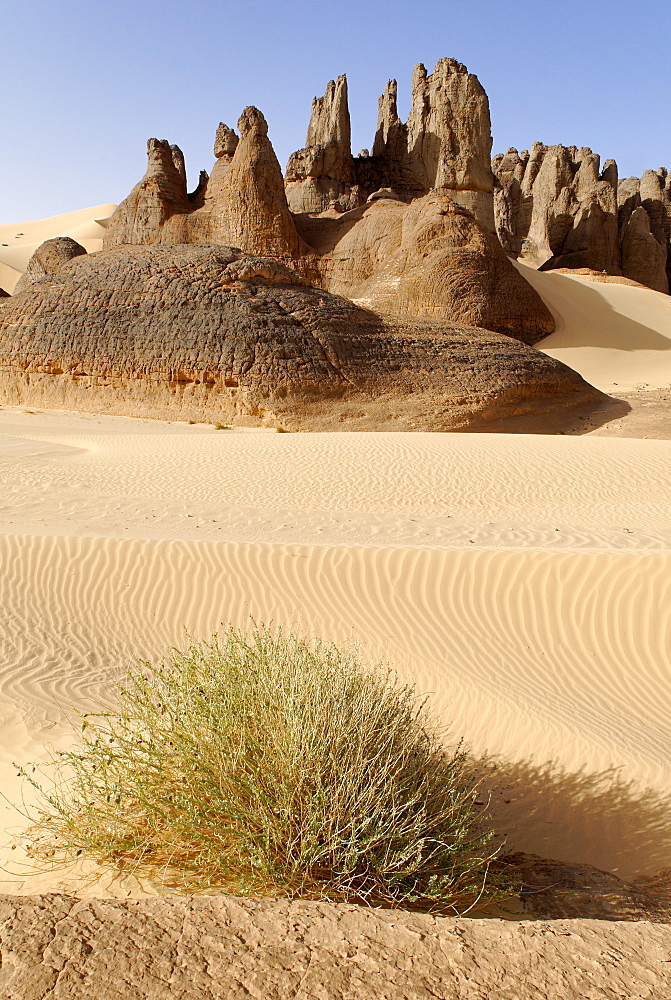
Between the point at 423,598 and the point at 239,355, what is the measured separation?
9130mm

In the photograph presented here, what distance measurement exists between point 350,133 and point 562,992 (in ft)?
121

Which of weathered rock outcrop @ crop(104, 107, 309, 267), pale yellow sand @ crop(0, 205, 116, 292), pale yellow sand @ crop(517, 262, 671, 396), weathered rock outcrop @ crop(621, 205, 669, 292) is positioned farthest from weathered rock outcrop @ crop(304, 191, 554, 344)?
pale yellow sand @ crop(0, 205, 116, 292)

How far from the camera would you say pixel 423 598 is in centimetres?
580

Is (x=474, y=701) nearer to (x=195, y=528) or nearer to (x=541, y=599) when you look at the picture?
(x=541, y=599)

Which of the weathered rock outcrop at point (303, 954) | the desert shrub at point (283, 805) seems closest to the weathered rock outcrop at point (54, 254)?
the desert shrub at point (283, 805)

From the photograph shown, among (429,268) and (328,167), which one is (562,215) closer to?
(328,167)

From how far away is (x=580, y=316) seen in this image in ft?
93.3

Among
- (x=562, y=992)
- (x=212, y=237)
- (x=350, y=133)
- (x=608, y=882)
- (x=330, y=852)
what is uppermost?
(x=350, y=133)

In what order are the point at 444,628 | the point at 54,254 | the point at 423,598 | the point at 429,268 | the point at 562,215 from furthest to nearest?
the point at 562,215 → the point at 54,254 → the point at 429,268 → the point at 423,598 → the point at 444,628

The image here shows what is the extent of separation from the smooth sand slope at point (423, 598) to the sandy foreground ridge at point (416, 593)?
2cm

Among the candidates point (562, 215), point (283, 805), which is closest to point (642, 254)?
point (562, 215)

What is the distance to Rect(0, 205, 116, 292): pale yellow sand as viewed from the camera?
4789 centimetres

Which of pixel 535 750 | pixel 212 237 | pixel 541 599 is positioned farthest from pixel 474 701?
pixel 212 237

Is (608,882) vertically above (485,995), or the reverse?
(485,995)
